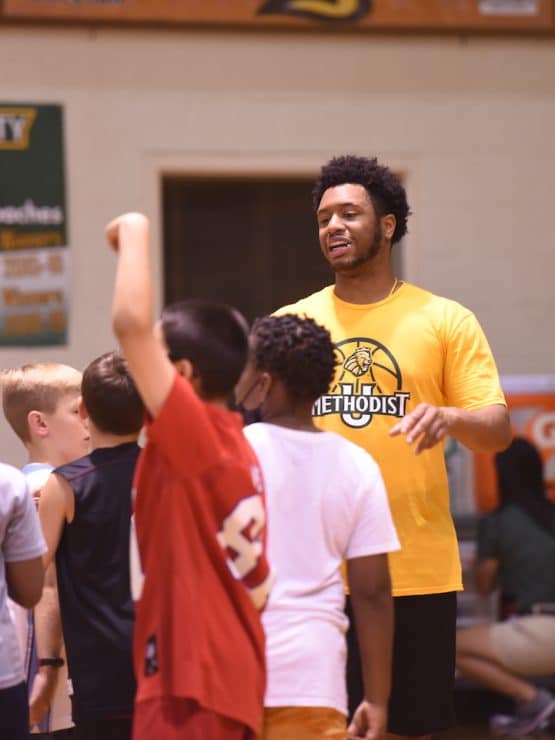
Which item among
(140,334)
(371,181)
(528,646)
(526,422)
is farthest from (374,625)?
(526,422)

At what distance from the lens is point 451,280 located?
659 centimetres

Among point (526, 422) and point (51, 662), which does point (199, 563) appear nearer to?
point (51, 662)

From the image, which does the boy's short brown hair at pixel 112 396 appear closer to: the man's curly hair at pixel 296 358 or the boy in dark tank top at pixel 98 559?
the boy in dark tank top at pixel 98 559

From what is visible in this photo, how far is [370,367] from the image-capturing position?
3.10 m

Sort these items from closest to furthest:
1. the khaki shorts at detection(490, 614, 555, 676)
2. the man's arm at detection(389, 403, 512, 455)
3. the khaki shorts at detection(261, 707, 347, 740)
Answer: the khaki shorts at detection(261, 707, 347, 740)
the man's arm at detection(389, 403, 512, 455)
the khaki shorts at detection(490, 614, 555, 676)

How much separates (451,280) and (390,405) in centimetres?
361

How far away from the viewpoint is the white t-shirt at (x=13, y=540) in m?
2.60

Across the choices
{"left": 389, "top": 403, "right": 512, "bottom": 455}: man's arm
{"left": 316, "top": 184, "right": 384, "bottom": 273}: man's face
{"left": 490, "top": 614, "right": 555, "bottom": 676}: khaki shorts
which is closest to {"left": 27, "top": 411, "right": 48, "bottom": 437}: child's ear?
{"left": 316, "top": 184, "right": 384, "bottom": 273}: man's face

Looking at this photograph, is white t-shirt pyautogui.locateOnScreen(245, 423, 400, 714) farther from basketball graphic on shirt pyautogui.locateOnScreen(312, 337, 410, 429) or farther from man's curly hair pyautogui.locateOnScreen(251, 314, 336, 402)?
basketball graphic on shirt pyautogui.locateOnScreen(312, 337, 410, 429)

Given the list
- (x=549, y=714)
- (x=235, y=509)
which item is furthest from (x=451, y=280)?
(x=235, y=509)

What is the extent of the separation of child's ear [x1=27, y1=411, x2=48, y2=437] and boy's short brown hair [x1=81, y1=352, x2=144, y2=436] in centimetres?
47

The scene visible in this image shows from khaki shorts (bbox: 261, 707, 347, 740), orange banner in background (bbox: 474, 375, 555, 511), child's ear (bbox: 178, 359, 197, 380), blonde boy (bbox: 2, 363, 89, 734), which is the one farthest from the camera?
orange banner in background (bbox: 474, 375, 555, 511)

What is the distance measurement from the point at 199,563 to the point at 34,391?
1.43 meters

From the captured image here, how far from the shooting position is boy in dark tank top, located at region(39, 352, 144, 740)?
287 centimetres
